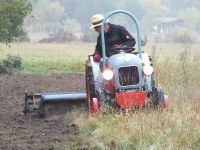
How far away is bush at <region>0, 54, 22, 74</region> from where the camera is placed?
25.8 meters

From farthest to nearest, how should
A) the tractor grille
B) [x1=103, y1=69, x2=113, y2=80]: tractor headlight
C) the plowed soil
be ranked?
the tractor grille
[x1=103, y1=69, x2=113, y2=80]: tractor headlight
the plowed soil

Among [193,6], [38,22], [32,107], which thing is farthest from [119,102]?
[193,6]

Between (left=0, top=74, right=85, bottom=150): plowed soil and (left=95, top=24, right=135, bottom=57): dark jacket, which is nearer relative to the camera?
(left=0, top=74, right=85, bottom=150): plowed soil

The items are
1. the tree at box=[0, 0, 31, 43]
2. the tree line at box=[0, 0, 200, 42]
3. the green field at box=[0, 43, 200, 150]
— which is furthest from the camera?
the tree line at box=[0, 0, 200, 42]

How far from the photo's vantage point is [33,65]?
101 feet

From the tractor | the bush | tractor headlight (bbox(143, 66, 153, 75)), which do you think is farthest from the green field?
the bush

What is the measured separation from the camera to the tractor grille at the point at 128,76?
10.1 m

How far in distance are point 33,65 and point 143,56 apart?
67.7ft

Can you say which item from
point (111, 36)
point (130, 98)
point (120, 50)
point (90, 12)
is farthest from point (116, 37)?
point (90, 12)

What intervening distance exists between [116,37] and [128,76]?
97 centimetres

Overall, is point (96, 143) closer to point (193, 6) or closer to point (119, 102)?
point (119, 102)

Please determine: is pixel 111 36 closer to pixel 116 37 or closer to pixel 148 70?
pixel 116 37

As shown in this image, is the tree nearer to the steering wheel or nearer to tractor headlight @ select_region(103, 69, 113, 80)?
the steering wheel

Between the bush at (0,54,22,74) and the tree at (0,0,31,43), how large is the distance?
3.23 feet
